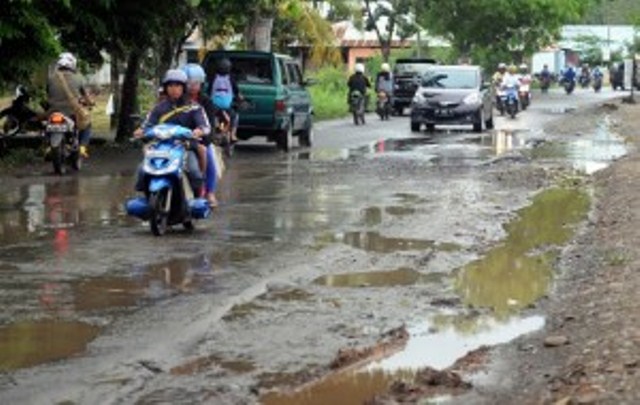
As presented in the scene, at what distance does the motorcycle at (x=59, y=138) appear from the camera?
54.6 feet

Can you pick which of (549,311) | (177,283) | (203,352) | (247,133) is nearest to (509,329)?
(549,311)

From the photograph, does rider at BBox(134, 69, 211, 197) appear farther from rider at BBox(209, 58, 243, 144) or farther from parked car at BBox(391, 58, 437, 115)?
parked car at BBox(391, 58, 437, 115)

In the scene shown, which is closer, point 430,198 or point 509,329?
point 509,329

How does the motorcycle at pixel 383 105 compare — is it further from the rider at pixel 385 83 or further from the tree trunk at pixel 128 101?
the tree trunk at pixel 128 101

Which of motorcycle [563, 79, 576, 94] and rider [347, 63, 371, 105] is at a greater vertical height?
rider [347, 63, 371, 105]

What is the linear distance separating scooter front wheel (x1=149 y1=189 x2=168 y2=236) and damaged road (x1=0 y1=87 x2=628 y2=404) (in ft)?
0.64

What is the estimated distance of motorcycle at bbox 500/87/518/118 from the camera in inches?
1487

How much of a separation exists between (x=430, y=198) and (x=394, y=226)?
254 cm

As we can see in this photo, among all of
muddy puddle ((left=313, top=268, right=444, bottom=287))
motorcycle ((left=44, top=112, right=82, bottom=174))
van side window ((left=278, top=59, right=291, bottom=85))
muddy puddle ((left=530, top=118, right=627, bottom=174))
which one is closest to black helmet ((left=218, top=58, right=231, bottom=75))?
van side window ((left=278, top=59, right=291, bottom=85))

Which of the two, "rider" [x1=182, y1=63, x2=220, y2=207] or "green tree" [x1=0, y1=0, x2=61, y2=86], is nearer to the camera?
"rider" [x1=182, y1=63, x2=220, y2=207]

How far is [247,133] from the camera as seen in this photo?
22891 millimetres

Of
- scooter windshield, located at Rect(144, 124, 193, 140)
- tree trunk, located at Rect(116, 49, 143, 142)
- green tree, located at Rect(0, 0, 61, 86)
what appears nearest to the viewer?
scooter windshield, located at Rect(144, 124, 193, 140)

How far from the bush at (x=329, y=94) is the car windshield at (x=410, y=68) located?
2.37m

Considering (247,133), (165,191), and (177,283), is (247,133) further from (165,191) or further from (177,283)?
(177,283)
